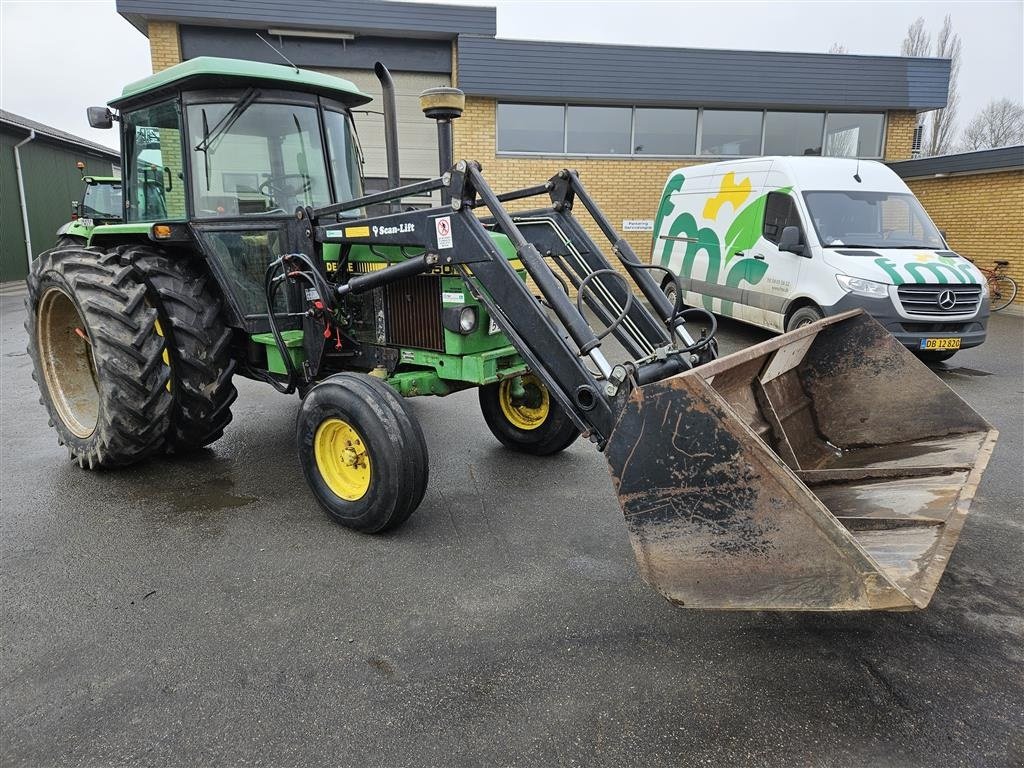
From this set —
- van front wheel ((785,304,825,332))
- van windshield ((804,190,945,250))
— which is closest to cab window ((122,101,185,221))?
van front wheel ((785,304,825,332))

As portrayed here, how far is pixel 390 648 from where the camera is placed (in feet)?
8.91

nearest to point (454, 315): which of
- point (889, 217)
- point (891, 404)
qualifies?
point (891, 404)

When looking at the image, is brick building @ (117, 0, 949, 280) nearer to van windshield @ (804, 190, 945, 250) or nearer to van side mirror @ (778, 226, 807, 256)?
van windshield @ (804, 190, 945, 250)

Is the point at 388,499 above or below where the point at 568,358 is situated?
below

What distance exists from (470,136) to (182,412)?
389 inches

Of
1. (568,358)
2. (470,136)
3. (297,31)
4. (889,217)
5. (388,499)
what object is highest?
(297,31)

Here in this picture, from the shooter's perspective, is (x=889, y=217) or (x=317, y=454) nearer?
(x=317, y=454)

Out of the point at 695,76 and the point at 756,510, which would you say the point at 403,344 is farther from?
the point at 695,76

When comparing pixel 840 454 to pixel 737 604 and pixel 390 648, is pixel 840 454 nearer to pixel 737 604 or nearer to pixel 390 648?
pixel 737 604

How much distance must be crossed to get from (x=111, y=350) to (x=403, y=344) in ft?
5.56

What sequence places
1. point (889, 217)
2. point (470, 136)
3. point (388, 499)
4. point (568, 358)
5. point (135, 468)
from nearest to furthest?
point (568, 358) < point (388, 499) < point (135, 468) < point (889, 217) < point (470, 136)

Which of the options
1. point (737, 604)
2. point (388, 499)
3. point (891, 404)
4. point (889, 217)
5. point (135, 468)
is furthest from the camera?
point (889, 217)

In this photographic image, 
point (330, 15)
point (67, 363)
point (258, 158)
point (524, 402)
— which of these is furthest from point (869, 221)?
point (330, 15)

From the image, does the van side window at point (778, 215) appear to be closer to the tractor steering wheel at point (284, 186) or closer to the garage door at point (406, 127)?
the tractor steering wheel at point (284, 186)
